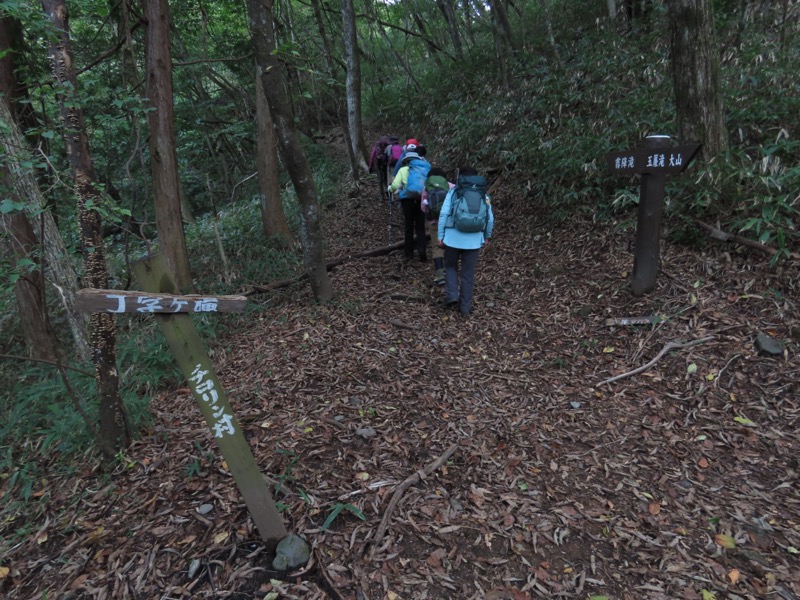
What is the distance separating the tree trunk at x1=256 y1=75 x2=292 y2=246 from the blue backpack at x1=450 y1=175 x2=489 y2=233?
3910mm

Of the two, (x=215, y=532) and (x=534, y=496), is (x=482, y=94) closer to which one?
(x=534, y=496)

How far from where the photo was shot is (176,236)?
20.5ft

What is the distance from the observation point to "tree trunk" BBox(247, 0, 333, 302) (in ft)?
15.8

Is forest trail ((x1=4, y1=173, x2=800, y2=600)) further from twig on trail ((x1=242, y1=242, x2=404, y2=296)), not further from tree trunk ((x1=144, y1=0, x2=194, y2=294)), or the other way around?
tree trunk ((x1=144, y1=0, x2=194, y2=294))

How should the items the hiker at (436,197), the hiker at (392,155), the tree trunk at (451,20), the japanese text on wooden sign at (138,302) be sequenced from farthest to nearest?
the tree trunk at (451,20) → the hiker at (392,155) → the hiker at (436,197) → the japanese text on wooden sign at (138,302)

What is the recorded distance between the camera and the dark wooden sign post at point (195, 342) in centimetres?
195

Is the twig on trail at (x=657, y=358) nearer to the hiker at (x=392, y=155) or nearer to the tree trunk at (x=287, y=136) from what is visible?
the tree trunk at (x=287, y=136)

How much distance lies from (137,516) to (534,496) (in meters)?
2.75

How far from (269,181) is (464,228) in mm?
4529

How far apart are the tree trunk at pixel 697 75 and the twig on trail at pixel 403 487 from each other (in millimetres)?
5017

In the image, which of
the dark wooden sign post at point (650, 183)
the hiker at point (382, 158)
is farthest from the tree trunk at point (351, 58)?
the dark wooden sign post at point (650, 183)

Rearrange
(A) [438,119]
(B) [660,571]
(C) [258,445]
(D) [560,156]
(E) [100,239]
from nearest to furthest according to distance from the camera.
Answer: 1. (B) [660,571]
2. (E) [100,239]
3. (C) [258,445]
4. (D) [560,156]
5. (A) [438,119]

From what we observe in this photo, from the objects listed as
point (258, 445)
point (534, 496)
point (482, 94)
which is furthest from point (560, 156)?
point (258, 445)

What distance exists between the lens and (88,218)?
9.91ft
